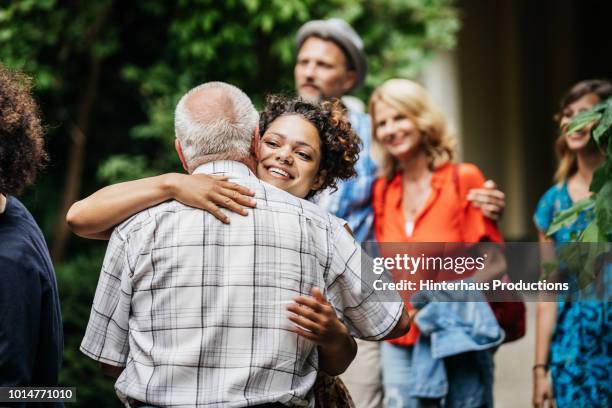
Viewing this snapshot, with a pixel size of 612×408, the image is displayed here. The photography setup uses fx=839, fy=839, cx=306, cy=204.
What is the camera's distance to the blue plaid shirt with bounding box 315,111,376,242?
397 centimetres

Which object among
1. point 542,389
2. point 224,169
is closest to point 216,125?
point 224,169

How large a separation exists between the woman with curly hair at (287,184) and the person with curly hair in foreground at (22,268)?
0.54 ft

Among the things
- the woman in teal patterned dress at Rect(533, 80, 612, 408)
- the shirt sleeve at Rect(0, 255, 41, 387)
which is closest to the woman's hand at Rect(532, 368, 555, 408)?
the woman in teal patterned dress at Rect(533, 80, 612, 408)

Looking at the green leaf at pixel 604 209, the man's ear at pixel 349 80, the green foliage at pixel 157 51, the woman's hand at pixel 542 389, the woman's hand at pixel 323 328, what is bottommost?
the woman's hand at pixel 542 389

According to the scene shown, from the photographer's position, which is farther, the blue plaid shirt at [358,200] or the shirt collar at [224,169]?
the blue plaid shirt at [358,200]

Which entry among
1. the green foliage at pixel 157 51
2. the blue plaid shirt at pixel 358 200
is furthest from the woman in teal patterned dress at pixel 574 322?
the green foliage at pixel 157 51

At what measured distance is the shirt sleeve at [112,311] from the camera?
237cm

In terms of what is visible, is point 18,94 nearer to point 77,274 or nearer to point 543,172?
point 77,274

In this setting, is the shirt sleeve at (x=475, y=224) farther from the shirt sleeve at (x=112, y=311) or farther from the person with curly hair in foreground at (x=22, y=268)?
the person with curly hair in foreground at (x=22, y=268)

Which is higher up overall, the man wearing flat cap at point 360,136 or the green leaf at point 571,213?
the man wearing flat cap at point 360,136

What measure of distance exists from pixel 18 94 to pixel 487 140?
348 inches

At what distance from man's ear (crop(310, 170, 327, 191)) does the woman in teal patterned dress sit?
46.8 inches

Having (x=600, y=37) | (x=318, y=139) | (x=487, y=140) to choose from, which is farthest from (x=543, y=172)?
(x=318, y=139)

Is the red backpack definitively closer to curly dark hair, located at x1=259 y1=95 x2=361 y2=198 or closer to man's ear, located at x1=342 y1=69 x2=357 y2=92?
curly dark hair, located at x1=259 y1=95 x2=361 y2=198
